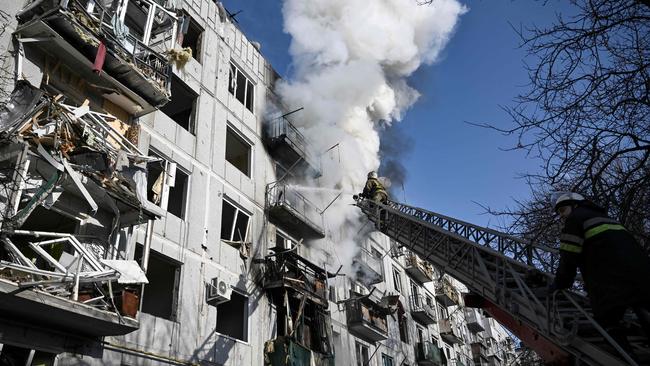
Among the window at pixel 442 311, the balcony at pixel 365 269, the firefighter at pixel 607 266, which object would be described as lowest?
the firefighter at pixel 607 266

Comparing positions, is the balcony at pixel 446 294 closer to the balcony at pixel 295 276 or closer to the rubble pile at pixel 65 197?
the balcony at pixel 295 276

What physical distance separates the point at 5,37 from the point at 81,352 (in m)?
6.38

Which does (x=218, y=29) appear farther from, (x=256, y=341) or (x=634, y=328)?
(x=634, y=328)

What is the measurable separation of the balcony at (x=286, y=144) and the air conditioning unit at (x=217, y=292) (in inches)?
276

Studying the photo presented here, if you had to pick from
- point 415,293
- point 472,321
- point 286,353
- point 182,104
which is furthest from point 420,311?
point 182,104

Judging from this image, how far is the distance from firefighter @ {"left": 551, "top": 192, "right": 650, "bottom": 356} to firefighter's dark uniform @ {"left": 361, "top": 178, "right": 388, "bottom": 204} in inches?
460

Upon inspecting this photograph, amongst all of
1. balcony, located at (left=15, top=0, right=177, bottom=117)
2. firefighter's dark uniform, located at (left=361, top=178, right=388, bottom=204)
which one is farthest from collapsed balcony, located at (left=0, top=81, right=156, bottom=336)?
firefighter's dark uniform, located at (left=361, top=178, right=388, bottom=204)

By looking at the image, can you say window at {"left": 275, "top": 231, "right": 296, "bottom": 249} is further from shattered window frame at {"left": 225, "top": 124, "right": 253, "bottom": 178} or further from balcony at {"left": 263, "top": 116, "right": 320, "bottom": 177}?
balcony at {"left": 263, "top": 116, "right": 320, "bottom": 177}

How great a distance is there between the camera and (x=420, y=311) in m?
27.2

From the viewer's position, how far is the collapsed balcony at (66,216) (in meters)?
7.56

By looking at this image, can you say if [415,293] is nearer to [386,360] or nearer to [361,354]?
[386,360]

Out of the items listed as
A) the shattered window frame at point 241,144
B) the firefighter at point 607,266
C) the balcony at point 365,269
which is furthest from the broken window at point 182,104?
the firefighter at point 607,266

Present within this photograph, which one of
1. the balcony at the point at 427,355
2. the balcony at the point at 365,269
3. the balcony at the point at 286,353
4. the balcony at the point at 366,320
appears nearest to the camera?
the balcony at the point at 286,353

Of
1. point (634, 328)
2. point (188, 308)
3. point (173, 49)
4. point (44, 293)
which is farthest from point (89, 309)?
point (173, 49)
